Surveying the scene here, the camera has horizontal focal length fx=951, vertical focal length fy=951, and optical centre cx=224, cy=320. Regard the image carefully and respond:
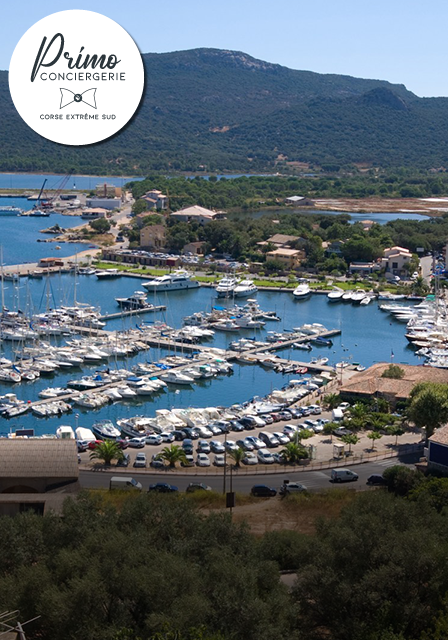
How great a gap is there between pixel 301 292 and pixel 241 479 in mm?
15616

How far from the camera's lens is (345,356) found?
1981 centimetres

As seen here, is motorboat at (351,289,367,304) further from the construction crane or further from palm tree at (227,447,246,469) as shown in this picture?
the construction crane

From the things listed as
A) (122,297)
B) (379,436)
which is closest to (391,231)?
(122,297)

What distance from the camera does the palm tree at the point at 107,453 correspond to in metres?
11.9

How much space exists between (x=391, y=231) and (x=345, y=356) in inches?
631

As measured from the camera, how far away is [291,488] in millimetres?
10844


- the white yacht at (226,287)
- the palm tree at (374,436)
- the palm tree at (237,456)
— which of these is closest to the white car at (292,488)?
the palm tree at (237,456)

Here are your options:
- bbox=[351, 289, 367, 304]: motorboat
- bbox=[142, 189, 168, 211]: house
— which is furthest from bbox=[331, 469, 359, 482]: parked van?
bbox=[142, 189, 168, 211]: house

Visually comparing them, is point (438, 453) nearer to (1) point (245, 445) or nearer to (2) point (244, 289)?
(1) point (245, 445)

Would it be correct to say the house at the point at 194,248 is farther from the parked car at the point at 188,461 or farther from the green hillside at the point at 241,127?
the green hillside at the point at 241,127

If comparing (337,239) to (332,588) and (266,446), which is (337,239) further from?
(332,588)

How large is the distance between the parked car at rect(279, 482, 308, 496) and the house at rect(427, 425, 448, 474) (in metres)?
1.53

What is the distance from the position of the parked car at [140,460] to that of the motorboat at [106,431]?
1655mm

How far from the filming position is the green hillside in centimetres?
7838
